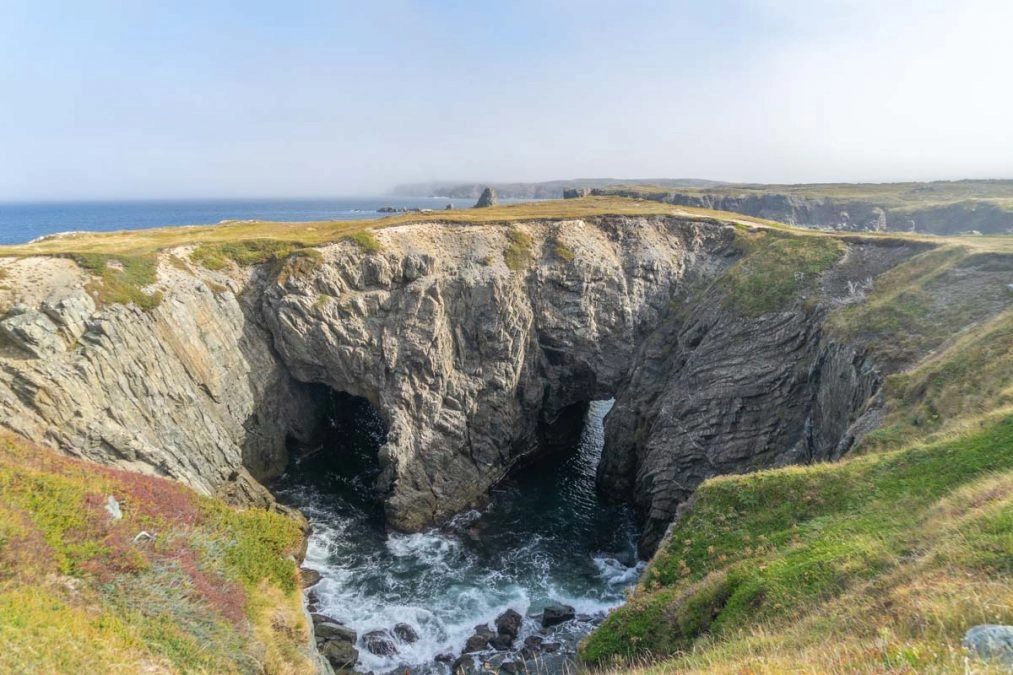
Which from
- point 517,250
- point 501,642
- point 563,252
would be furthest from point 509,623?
point 563,252

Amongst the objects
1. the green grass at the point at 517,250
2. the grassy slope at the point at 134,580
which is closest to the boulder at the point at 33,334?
the grassy slope at the point at 134,580

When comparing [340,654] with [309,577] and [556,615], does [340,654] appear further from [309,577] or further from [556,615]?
[556,615]

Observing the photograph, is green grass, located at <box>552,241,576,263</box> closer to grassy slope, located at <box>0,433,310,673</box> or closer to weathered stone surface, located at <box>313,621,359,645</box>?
weathered stone surface, located at <box>313,621,359,645</box>

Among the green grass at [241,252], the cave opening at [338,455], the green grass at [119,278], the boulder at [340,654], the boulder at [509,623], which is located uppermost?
the green grass at [241,252]

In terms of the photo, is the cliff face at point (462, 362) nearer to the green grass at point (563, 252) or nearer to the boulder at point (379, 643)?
the green grass at point (563, 252)

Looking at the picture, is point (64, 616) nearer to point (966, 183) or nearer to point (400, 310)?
point (400, 310)

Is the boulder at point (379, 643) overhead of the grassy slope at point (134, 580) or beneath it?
beneath

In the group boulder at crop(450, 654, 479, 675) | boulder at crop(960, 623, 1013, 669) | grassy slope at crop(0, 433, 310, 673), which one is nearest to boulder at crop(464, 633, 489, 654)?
boulder at crop(450, 654, 479, 675)
